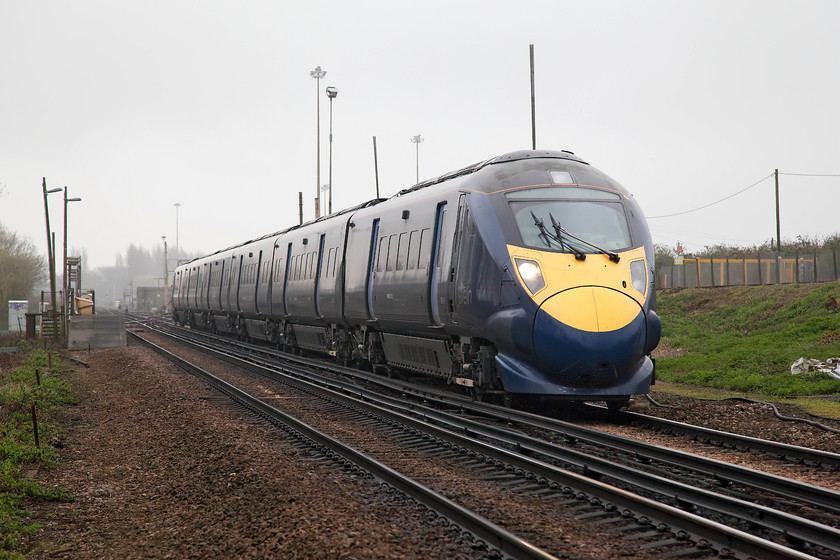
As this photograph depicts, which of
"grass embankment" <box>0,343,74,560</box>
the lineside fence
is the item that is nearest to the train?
"grass embankment" <box>0,343,74,560</box>

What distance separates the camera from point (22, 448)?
10633 mm

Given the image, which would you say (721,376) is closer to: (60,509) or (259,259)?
(60,509)

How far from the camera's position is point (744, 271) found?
38469 mm

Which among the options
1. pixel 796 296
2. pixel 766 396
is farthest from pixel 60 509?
pixel 796 296

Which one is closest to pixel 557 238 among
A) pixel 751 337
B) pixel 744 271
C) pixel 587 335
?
pixel 587 335

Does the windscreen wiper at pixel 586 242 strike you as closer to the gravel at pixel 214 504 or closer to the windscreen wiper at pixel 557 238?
the windscreen wiper at pixel 557 238

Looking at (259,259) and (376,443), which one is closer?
(376,443)

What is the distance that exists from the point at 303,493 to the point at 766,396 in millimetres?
10117

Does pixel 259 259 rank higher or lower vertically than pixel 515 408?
higher

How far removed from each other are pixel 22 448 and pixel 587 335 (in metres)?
7.28

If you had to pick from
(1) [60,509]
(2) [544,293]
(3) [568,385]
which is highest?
(2) [544,293]

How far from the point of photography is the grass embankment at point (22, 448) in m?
7.34

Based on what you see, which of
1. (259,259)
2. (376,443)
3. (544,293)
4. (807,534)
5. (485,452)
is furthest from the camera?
(259,259)

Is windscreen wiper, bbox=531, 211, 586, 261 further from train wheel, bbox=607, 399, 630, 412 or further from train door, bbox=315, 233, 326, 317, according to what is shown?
train door, bbox=315, 233, 326, 317
